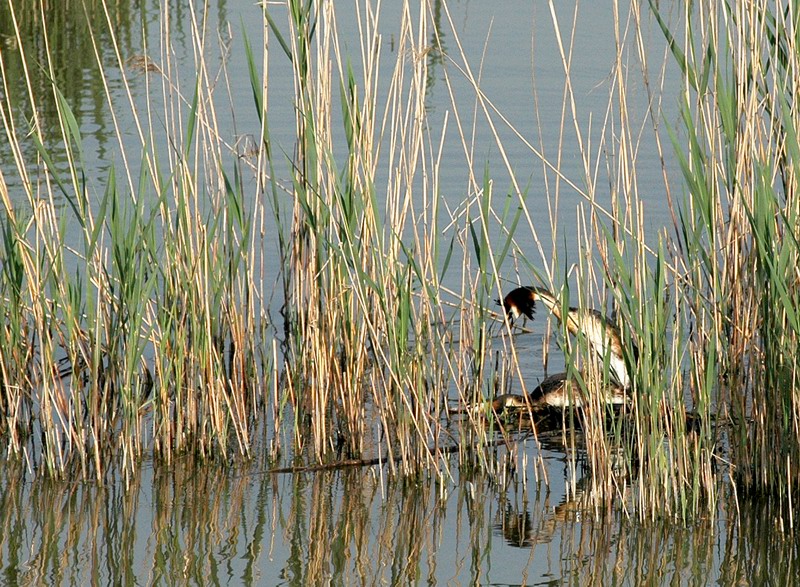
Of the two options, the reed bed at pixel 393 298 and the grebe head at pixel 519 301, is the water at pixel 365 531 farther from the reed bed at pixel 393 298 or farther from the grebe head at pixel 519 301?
the grebe head at pixel 519 301

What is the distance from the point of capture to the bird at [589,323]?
407cm

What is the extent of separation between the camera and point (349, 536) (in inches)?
162

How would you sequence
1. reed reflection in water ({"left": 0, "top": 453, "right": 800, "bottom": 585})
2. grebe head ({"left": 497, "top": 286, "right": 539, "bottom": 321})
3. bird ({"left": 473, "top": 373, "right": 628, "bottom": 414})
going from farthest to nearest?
grebe head ({"left": 497, "top": 286, "right": 539, "bottom": 321}) < bird ({"left": 473, "top": 373, "right": 628, "bottom": 414}) < reed reflection in water ({"left": 0, "top": 453, "right": 800, "bottom": 585})

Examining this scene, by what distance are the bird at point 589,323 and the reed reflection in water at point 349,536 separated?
21.1 inches

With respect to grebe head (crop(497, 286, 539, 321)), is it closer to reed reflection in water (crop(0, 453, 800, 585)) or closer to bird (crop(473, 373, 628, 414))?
bird (crop(473, 373, 628, 414))

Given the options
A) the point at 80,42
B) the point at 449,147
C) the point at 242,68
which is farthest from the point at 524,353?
the point at 80,42

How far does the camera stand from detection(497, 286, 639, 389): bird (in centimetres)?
407

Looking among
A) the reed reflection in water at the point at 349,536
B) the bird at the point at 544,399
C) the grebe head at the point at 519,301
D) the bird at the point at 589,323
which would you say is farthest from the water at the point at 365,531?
the grebe head at the point at 519,301

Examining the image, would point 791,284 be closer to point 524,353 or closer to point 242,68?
point 524,353

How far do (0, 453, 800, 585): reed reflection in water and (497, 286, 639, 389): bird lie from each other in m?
0.54

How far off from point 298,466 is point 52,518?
912mm

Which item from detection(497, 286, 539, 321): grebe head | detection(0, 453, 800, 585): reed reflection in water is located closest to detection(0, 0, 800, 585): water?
detection(0, 453, 800, 585): reed reflection in water

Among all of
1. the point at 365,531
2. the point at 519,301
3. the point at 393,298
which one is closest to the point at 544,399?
the point at 519,301

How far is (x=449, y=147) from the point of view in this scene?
9703 millimetres
